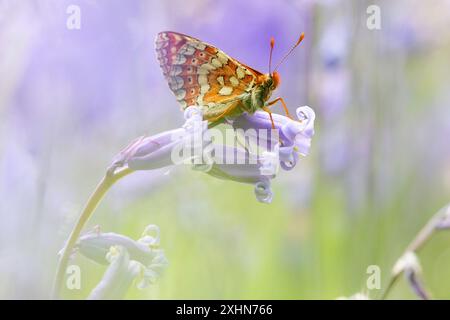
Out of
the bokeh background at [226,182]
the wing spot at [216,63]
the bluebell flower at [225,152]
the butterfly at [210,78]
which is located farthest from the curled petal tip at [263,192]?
the bokeh background at [226,182]

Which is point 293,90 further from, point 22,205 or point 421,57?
point 22,205

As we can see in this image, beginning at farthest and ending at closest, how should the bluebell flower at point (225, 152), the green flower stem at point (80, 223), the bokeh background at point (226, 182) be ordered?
the bokeh background at point (226, 182)
the bluebell flower at point (225, 152)
the green flower stem at point (80, 223)

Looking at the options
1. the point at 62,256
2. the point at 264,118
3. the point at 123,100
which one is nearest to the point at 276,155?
the point at 264,118

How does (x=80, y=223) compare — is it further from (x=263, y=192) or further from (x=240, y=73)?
(x=240, y=73)

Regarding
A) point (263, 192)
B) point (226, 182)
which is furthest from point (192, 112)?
point (226, 182)

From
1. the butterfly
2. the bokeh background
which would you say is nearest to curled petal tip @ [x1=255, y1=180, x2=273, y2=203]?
the butterfly

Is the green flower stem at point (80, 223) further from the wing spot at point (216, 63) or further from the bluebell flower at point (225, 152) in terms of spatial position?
the wing spot at point (216, 63)
